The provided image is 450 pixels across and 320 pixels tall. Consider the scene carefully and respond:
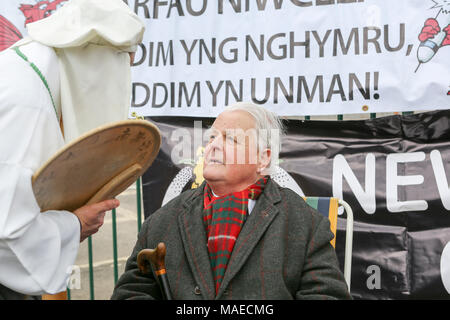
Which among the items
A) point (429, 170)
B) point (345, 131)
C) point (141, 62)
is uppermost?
point (141, 62)

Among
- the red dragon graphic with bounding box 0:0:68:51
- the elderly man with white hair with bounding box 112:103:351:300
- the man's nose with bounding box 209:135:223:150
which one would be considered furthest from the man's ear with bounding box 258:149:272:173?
the red dragon graphic with bounding box 0:0:68:51

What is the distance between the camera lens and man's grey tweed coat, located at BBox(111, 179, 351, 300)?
191cm

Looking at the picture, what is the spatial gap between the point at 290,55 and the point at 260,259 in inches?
60.5

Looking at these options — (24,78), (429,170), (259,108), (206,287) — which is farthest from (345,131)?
(24,78)

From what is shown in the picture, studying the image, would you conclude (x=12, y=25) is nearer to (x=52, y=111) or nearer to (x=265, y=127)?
(x=52, y=111)

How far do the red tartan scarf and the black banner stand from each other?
1058 millimetres

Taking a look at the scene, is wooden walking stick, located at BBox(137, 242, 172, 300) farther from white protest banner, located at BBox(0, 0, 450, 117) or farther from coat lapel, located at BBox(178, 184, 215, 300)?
white protest banner, located at BBox(0, 0, 450, 117)

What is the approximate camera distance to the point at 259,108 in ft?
7.10

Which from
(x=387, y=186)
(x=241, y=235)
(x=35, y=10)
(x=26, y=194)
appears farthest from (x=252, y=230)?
(x=35, y=10)

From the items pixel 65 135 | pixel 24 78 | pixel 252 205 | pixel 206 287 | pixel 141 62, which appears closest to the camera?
pixel 24 78

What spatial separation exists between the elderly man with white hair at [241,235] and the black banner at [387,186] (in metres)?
0.94

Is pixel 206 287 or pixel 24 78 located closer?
pixel 24 78

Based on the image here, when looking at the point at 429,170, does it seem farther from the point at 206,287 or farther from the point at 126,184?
the point at 126,184

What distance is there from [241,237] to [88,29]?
1.07 metres
